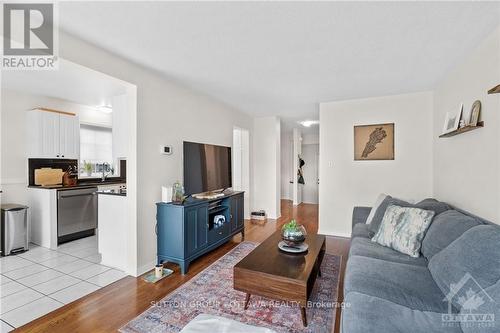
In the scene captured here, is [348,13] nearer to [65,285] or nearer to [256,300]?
[256,300]

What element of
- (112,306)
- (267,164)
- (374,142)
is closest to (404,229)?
(374,142)

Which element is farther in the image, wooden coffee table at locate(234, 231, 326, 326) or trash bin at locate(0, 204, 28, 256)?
trash bin at locate(0, 204, 28, 256)

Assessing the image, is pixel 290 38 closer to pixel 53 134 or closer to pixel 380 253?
pixel 380 253

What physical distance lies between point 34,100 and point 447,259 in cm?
573

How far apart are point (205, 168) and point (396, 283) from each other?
2703 millimetres

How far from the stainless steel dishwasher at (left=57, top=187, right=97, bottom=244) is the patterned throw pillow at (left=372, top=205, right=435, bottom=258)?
4.49 m

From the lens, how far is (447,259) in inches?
63.6

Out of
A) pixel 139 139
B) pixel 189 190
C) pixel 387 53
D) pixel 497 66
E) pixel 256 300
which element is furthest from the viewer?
pixel 189 190

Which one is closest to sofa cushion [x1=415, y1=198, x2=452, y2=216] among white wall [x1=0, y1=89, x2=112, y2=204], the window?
the window

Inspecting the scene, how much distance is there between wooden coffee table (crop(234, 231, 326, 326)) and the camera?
68.7 inches

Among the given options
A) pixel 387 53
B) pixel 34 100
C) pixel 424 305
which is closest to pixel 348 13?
pixel 387 53

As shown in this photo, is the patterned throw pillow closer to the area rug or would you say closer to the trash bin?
the area rug

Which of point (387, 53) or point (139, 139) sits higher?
point (387, 53)

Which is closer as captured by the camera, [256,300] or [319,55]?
[256,300]
